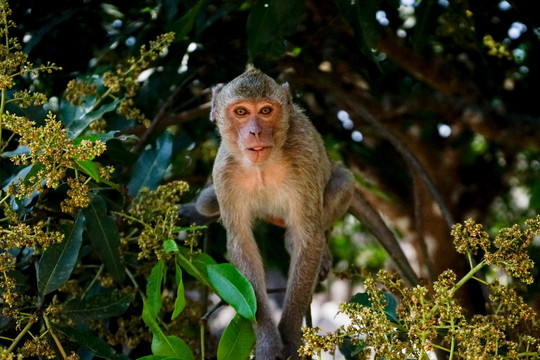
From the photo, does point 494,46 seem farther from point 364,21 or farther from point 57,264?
point 57,264

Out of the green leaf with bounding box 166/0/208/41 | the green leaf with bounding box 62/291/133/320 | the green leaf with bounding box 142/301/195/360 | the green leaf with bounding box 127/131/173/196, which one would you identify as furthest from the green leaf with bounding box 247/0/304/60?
the green leaf with bounding box 142/301/195/360

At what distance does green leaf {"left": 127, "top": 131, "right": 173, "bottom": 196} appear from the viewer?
16.5 feet

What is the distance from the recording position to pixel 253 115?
497cm

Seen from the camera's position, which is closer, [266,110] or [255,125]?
[255,125]

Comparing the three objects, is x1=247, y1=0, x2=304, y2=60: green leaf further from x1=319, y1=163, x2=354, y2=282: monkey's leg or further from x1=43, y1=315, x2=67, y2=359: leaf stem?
x1=43, y1=315, x2=67, y2=359: leaf stem

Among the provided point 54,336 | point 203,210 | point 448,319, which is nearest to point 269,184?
point 203,210

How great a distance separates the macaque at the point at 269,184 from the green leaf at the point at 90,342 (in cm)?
123

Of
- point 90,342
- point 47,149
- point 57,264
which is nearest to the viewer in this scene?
point 47,149

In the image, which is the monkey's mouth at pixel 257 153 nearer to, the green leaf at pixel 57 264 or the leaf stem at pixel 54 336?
the green leaf at pixel 57 264

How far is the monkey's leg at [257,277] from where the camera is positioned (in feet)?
15.8

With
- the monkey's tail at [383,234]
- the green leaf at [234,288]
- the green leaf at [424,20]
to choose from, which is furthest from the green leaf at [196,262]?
the green leaf at [424,20]

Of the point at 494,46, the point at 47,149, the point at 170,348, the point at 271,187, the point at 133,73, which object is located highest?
the point at 47,149

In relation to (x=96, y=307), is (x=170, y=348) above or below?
above

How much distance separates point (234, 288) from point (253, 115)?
1.58m
